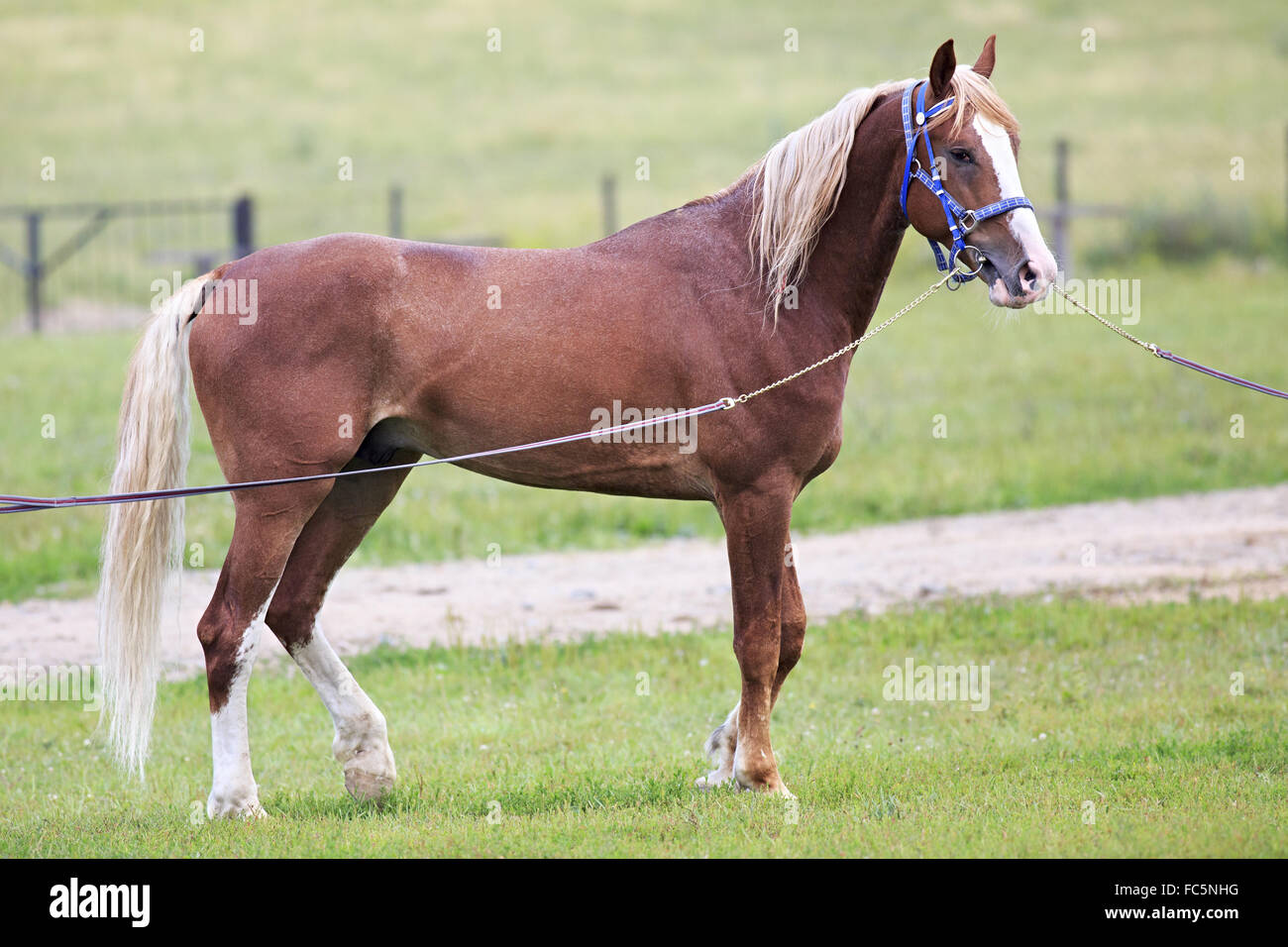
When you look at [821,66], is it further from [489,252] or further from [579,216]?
[489,252]

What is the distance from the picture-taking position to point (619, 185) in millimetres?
27859

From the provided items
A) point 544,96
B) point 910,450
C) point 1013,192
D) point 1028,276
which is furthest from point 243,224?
point 544,96

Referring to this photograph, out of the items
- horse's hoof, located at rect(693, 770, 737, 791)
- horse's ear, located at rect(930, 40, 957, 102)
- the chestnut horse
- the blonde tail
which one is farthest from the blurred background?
horse's hoof, located at rect(693, 770, 737, 791)

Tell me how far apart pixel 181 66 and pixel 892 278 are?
27.5 m

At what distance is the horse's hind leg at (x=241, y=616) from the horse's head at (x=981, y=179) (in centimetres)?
243

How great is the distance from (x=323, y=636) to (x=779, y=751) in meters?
2.02

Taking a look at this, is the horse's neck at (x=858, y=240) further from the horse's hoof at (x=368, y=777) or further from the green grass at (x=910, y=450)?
the green grass at (x=910, y=450)

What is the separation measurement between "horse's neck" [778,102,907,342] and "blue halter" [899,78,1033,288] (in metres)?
0.11

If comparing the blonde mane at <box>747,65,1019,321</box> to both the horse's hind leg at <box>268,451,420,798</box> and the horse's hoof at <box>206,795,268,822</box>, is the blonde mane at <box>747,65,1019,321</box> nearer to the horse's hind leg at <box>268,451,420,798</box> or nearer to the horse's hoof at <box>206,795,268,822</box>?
the horse's hind leg at <box>268,451,420,798</box>

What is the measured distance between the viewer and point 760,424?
4.93m

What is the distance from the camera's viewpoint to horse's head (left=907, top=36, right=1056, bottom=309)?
461 cm

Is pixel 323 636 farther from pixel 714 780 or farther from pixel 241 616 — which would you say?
pixel 714 780

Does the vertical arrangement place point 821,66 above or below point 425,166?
above

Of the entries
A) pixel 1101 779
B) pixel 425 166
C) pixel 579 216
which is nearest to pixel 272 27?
pixel 425 166
